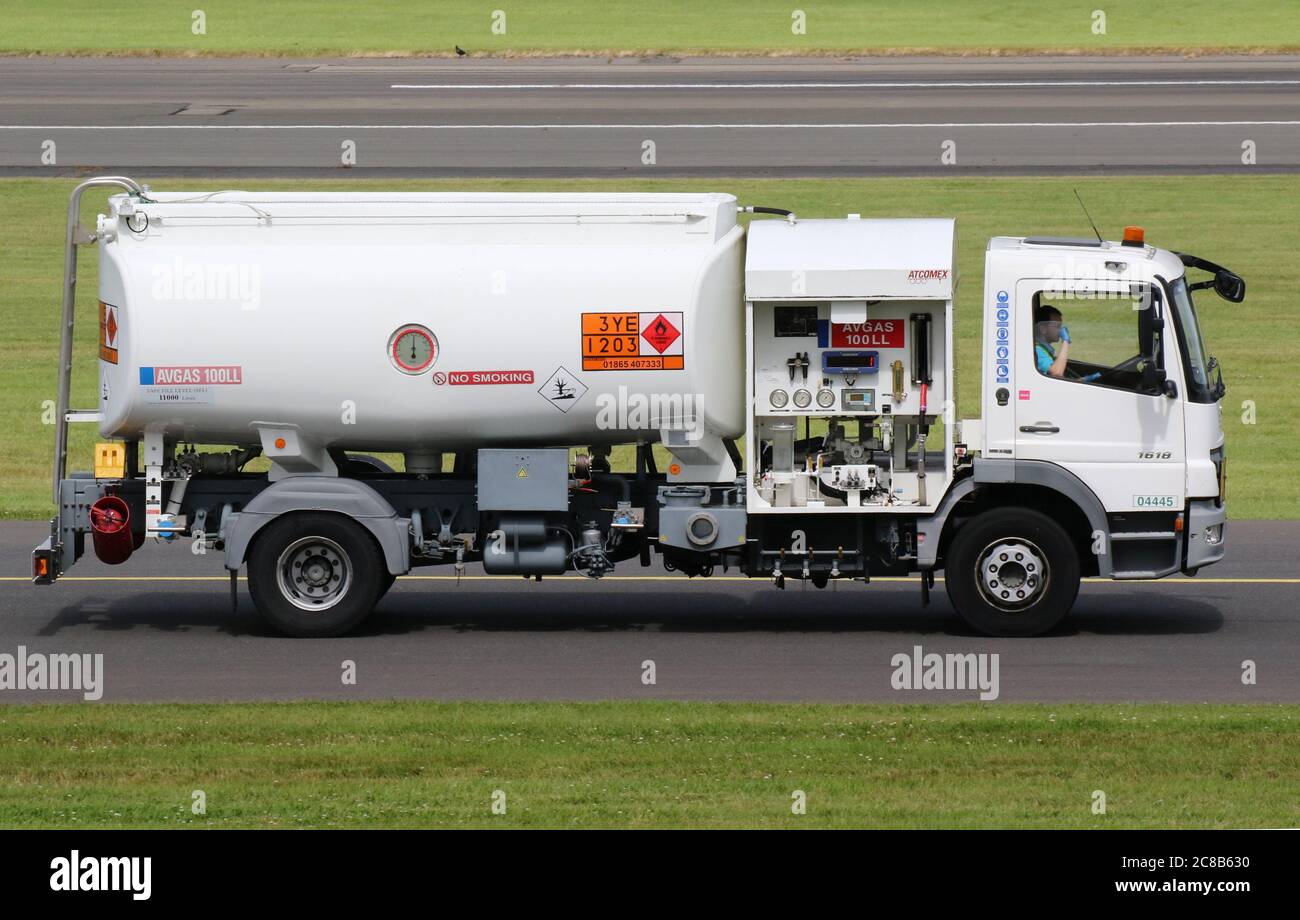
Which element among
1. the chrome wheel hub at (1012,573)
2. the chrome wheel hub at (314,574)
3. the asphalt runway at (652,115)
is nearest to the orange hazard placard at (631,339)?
the chrome wheel hub at (314,574)

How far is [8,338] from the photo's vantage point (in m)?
28.2

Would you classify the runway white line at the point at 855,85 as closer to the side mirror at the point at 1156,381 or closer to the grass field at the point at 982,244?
the grass field at the point at 982,244

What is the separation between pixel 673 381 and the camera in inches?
557

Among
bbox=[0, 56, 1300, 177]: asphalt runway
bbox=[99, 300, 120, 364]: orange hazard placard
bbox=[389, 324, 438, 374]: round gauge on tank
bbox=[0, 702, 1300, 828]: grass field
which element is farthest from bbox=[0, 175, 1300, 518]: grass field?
bbox=[0, 702, 1300, 828]: grass field

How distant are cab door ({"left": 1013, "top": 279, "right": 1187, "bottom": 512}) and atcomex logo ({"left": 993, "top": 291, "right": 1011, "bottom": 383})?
70 mm

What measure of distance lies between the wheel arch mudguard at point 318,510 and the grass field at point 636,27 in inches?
1371

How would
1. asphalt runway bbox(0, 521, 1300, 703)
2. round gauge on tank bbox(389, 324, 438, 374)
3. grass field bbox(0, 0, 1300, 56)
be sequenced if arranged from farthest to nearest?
grass field bbox(0, 0, 1300, 56) < round gauge on tank bbox(389, 324, 438, 374) < asphalt runway bbox(0, 521, 1300, 703)

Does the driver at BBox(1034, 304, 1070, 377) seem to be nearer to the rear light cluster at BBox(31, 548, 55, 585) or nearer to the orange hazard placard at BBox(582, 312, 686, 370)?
the orange hazard placard at BBox(582, 312, 686, 370)

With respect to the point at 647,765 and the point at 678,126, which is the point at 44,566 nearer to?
the point at 647,765

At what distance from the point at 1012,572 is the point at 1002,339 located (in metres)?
1.69

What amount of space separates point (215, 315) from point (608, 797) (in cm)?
548

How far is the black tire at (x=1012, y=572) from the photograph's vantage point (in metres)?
14.3

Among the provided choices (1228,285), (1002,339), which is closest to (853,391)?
(1002,339)

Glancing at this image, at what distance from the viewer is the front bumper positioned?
1426 centimetres
